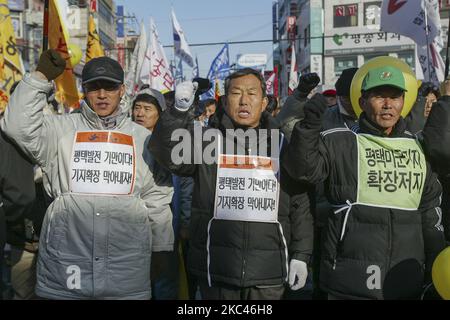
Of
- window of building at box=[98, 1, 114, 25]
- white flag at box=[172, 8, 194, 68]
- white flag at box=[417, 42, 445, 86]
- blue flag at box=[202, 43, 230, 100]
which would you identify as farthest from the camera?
window of building at box=[98, 1, 114, 25]

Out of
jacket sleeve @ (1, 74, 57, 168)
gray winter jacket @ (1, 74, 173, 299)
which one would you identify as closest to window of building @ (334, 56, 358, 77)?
gray winter jacket @ (1, 74, 173, 299)

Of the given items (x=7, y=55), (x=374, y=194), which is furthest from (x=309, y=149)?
(x=7, y=55)

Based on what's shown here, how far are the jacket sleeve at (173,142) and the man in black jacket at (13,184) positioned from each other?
72 cm

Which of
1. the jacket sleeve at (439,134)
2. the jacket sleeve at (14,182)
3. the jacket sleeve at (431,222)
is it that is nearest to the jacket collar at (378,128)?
the jacket sleeve at (439,134)

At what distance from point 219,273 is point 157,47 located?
304 inches

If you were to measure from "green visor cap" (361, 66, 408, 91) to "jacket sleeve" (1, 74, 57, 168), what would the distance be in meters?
1.82

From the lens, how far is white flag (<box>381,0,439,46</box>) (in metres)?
7.25

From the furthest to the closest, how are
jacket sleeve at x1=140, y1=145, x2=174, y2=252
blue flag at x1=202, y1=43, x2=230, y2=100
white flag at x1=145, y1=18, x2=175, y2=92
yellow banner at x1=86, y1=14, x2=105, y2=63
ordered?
blue flag at x1=202, y1=43, x2=230, y2=100, white flag at x1=145, y1=18, x2=175, y2=92, yellow banner at x1=86, y1=14, x2=105, y2=63, jacket sleeve at x1=140, y1=145, x2=174, y2=252

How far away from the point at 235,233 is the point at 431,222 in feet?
3.73

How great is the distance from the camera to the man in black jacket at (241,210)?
120 inches

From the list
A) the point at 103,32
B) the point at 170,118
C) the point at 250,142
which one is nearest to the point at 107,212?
the point at 170,118

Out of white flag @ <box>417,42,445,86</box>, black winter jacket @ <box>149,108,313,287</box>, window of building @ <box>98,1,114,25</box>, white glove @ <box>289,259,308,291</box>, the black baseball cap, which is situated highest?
window of building @ <box>98,1,114,25</box>

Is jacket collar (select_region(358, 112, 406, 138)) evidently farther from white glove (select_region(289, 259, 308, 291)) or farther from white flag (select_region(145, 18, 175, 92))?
white flag (select_region(145, 18, 175, 92))

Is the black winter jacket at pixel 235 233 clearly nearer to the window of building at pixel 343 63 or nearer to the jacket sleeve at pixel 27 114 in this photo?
the jacket sleeve at pixel 27 114
